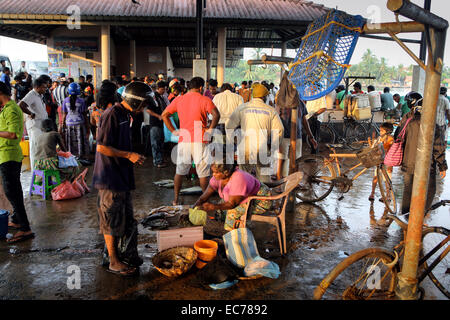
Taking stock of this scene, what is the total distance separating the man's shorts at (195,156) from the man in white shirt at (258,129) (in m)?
0.53

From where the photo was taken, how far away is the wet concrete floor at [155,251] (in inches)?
137

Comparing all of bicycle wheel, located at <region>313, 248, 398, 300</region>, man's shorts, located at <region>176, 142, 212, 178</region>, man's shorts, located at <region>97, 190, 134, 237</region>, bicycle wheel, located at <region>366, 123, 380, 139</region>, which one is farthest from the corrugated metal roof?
bicycle wheel, located at <region>313, 248, 398, 300</region>

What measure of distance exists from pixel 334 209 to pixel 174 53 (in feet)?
82.8

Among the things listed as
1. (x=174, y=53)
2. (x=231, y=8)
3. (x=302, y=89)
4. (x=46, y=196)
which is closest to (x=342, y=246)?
(x=302, y=89)

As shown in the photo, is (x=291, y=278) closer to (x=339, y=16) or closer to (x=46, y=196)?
(x=339, y=16)

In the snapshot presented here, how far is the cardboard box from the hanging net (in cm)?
191

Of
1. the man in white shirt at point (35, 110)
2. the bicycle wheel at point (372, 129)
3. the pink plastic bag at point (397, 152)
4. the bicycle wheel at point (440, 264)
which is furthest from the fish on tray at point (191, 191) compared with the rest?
the bicycle wheel at point (372, 129)

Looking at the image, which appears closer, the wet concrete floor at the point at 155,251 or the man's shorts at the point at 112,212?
the wet concrete floor at the point at 155,251

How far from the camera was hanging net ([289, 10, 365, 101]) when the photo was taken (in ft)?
10.5

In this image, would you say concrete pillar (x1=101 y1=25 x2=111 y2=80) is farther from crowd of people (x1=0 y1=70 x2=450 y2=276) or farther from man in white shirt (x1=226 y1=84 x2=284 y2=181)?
man in white shirt (x1=226 y1=84 x2=284 y2=181)

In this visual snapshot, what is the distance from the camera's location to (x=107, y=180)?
142 inches

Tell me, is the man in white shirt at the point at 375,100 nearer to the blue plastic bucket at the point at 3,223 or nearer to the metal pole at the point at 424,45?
the metal pole at the point at 424,45

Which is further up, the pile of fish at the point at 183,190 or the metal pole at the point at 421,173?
the metal pole at the point at 421,173

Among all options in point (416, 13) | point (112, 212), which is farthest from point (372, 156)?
point (112, 212)
